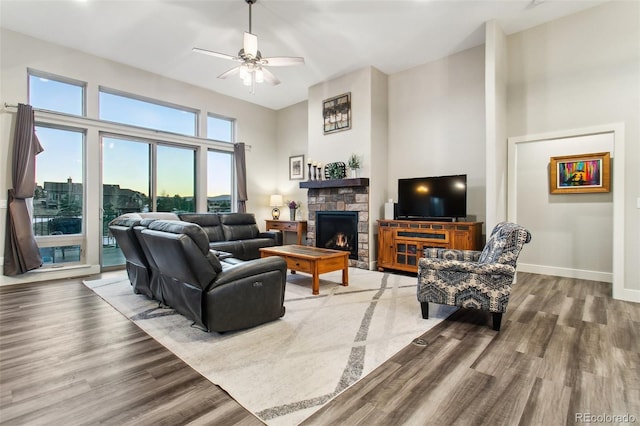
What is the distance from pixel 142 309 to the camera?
3295mm

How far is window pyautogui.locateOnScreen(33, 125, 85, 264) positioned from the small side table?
11.8ft

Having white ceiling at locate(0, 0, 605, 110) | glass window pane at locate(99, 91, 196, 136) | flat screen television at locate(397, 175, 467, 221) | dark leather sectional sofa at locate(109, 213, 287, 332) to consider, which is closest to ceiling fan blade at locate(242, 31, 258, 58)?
white ceiling at locate(0, 0, 605, 110)

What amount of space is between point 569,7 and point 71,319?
6934 mm

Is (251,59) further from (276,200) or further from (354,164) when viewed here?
(276,200)

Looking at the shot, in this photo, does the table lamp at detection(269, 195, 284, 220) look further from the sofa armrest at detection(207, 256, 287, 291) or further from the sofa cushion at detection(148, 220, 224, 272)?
the sofa cushion at detection(148, 220, 224, 272)

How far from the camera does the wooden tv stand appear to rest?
447 cm

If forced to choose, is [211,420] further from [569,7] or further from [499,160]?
[569,7]

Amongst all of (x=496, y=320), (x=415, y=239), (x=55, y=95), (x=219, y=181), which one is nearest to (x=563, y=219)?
(x=415, y=239)

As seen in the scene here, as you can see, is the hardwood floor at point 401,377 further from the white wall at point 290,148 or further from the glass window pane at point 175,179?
the white wall at point 290,148

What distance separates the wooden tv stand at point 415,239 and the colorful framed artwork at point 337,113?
208cm

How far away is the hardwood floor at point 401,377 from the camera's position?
165 centimetres

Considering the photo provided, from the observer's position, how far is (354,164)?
18.6 feet

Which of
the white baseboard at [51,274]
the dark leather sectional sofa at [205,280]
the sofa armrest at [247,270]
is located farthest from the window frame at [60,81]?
the sofa armrest at [247,270]

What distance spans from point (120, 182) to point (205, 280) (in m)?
4.33
